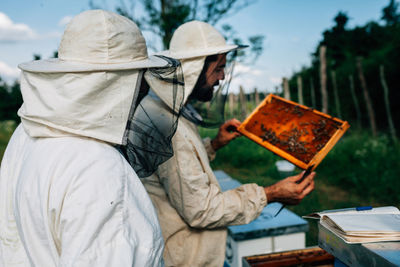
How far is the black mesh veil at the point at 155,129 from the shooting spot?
144cm

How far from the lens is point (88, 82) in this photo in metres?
1.03

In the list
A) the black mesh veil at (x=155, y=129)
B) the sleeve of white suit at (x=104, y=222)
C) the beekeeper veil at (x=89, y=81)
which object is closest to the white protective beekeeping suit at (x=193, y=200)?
the black mesh veil at (x=155, y=129)

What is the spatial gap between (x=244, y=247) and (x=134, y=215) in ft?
5.44

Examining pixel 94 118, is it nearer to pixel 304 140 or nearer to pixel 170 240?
pixel 170 240

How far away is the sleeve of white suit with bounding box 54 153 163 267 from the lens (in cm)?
86

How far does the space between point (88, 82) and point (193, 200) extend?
908 millimetres

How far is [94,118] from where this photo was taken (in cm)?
105

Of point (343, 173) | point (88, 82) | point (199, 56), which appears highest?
point (199, 56)

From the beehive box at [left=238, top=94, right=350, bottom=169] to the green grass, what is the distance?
2084mm

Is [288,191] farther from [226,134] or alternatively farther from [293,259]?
[226,134]

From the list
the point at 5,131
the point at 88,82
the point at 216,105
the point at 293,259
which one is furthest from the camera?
the point at 5,131

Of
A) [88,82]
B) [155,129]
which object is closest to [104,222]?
[88,82]

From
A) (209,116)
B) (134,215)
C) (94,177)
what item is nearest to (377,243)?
(134,215)

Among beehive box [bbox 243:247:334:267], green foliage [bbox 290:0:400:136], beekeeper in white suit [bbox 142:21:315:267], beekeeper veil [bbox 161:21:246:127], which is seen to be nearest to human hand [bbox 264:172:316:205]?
beekeeper in white suit [bbox 142:21:315:267]
